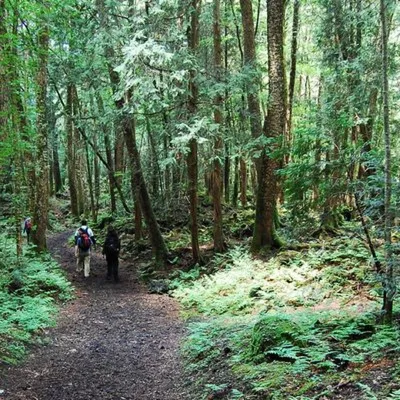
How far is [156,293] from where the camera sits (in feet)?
43.1

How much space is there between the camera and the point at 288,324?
20.8 ft

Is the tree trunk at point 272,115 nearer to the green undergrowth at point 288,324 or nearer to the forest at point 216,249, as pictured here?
the forest at point 216,249

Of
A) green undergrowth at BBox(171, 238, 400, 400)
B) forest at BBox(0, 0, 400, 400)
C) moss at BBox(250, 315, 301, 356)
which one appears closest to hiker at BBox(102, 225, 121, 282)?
forest at BBox(0, 0, 400, 400)

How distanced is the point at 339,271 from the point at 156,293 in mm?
5729

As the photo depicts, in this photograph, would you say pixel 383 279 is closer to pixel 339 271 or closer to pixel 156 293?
pixel 339 271

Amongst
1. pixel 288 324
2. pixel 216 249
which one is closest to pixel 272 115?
pixel 216 249

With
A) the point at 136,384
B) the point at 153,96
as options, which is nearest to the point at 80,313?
the point at 136,384

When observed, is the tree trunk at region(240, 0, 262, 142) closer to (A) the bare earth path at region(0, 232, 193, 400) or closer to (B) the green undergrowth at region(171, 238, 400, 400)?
(B) the green undergrowth at region(171, 238, 400, 400)

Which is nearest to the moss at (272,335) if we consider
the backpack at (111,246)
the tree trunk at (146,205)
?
the backpack at (111,246)

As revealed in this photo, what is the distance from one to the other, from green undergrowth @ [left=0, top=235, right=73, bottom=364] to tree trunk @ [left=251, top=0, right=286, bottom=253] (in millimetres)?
6060

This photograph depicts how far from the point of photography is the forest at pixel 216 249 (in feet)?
18.5

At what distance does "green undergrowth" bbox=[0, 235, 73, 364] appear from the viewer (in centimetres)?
762

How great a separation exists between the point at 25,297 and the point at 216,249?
669 centimetres

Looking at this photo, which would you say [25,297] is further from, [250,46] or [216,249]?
[250,46]
